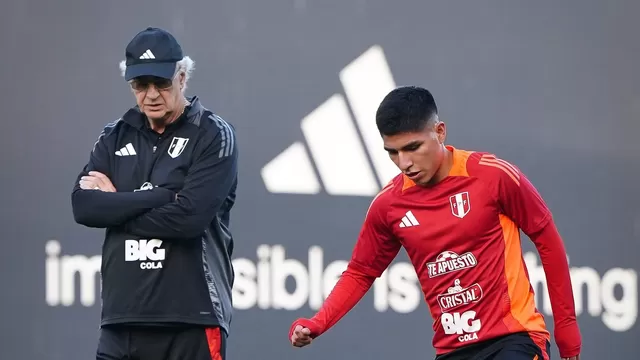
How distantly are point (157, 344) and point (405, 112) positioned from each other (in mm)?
1277

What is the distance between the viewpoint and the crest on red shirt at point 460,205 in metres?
3.98

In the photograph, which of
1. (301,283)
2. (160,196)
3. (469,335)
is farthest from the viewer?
(301,283)

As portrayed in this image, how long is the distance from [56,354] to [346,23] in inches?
94.9

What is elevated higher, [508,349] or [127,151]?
[127,151]

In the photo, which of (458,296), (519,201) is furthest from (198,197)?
(519,201)

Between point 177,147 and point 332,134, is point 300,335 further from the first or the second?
point 332,134

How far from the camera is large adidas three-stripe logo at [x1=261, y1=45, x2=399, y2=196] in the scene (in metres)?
6.07

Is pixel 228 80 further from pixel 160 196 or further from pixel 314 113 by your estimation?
pixel 160 196

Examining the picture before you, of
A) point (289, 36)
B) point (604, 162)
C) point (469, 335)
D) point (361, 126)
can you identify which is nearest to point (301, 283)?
point (361, 126)

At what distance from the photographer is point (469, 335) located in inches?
156

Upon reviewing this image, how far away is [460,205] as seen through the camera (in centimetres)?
400

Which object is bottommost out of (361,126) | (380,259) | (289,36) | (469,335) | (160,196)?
(469,335)

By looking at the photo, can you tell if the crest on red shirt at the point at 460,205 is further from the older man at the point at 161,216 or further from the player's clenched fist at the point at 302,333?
the older man at the point at 161,216

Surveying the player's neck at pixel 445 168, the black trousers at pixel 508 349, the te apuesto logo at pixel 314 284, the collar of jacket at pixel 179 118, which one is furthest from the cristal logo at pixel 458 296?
the te apuesto logo at pixel 314 284
